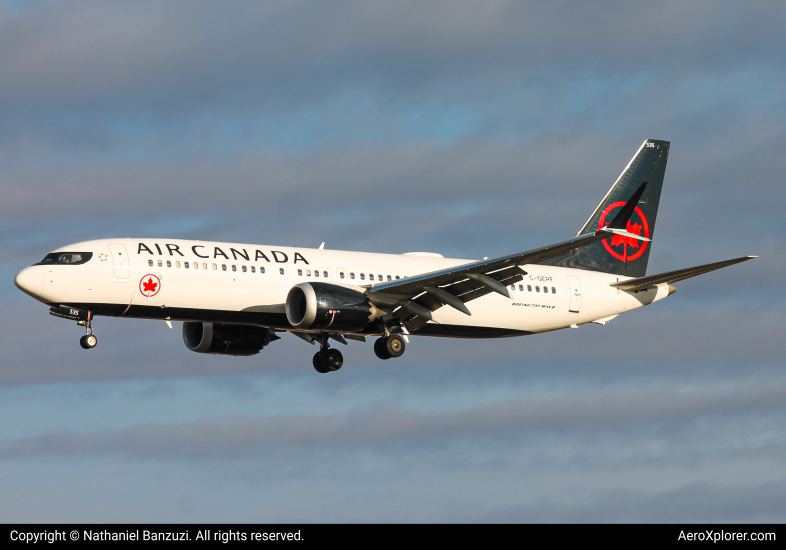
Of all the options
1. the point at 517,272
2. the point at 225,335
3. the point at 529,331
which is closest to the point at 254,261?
the point at 225,335

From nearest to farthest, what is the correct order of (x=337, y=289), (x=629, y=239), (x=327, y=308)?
(x=327, y=308)
(x=337, y=289)
(x=629, y=239)

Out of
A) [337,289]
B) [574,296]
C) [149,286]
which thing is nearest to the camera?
[149,286]

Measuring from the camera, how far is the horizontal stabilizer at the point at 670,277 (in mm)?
45619

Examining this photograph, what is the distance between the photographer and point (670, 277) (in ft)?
171

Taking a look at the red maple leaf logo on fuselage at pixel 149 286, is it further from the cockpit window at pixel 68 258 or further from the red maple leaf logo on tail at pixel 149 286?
the cockpit window at pixel 68 258

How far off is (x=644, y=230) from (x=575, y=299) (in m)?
7.74

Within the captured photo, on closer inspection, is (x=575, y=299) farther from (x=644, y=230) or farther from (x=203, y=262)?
(x=203, y=262)

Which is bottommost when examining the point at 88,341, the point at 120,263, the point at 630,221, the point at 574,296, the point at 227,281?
the point at 88,341

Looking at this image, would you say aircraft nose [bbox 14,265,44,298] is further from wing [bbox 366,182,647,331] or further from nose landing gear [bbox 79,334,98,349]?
wing [bbox 366,182,647,331]

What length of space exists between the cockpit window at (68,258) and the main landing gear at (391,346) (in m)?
13.8

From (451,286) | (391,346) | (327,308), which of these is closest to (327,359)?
(391,346)

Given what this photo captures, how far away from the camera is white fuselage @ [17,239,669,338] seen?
45531 millimetres

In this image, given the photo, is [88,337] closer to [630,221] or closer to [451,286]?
[451,286]

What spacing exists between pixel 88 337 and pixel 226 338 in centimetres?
928
